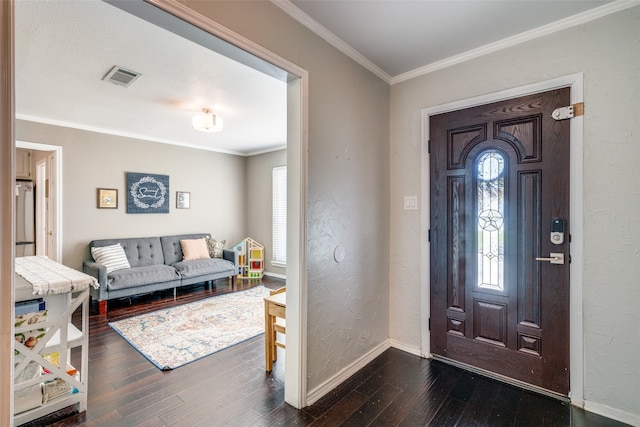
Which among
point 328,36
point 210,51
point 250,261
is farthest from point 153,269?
point 328,36

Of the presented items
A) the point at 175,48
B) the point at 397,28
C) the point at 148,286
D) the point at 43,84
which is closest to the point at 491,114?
the point at 397,28

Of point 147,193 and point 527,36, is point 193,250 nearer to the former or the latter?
point 147,193

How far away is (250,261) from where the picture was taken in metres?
5.86

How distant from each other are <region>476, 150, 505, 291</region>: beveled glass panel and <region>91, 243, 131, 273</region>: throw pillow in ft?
15.2

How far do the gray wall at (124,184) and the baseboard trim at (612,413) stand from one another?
18.8 ft

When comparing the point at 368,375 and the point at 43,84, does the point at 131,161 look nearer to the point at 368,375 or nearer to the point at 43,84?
the point at 43,84

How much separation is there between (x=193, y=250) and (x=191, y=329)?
83.6 inches

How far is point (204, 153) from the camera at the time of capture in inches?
228

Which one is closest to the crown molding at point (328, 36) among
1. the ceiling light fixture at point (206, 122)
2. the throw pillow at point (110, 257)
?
the ceiling light fixture at point (206, 122)

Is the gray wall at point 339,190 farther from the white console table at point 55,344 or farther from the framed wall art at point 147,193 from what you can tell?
the framed wall art at point 147,193

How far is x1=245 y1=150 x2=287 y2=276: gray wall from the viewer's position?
19.6ft

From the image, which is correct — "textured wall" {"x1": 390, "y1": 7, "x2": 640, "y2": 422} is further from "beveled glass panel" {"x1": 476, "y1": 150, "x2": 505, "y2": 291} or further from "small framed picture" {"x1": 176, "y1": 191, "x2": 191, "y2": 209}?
"small framed picture" {"x1": 176, "y1": 191, "x2": 191, "y2": 209}

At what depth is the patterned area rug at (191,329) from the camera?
2.76 meters

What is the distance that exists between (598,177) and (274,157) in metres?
4.96
